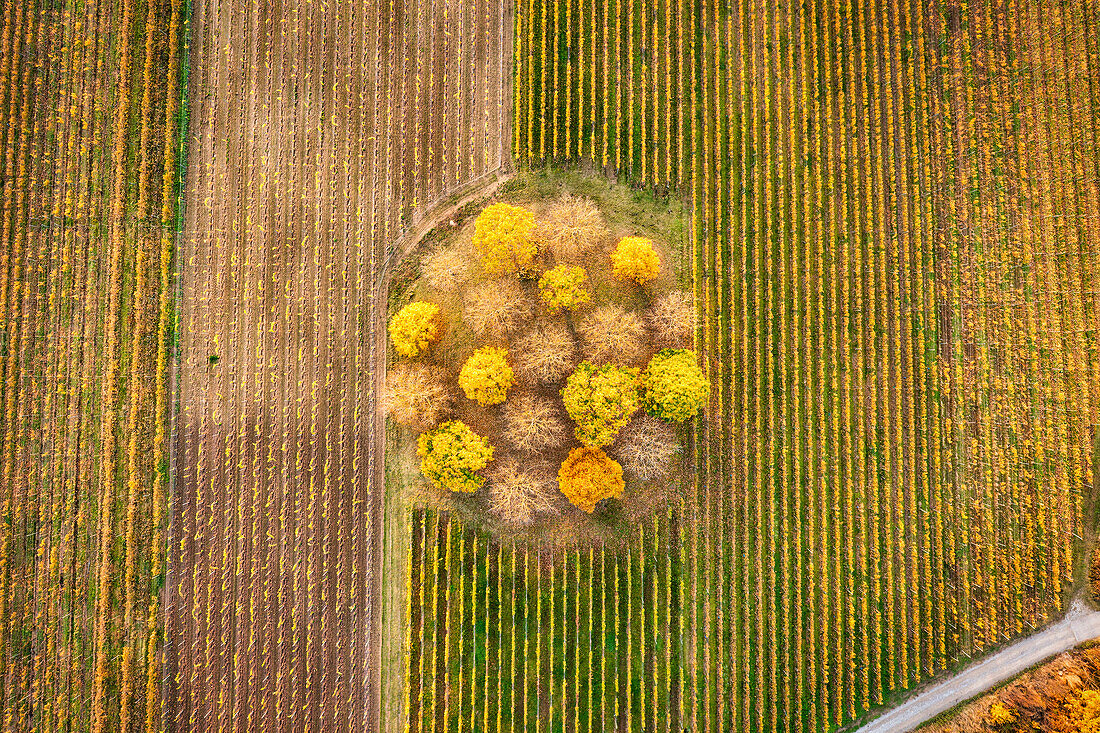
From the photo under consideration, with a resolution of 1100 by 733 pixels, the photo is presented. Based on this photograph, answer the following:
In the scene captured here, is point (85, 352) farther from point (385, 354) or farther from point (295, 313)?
point (385, 354)

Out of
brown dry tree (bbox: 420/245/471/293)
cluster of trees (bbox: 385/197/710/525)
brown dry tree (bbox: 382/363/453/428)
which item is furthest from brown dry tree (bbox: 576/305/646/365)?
brown dry tree (bbox: 382/363/453/428)

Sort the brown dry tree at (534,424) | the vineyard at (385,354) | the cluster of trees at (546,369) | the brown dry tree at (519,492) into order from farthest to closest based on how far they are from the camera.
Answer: the vineyard at (385,354) < the brown dry tree at (519,492) < the brown dry tree at (534,424) < the cluster of trees at (546,369)

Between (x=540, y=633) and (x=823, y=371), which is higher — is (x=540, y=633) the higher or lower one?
the lower one

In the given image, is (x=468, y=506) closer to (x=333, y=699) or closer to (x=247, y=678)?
(x=333, y=699)

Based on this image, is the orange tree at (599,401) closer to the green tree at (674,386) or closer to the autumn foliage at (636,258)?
the green tree at (674,386)

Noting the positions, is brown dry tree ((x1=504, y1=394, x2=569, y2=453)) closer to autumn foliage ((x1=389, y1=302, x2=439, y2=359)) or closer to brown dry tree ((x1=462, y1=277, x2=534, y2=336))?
brown dry tree ((x1=462, y1=277, x2=534, y2=336))

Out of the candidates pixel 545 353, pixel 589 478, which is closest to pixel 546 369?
pixel 545 353

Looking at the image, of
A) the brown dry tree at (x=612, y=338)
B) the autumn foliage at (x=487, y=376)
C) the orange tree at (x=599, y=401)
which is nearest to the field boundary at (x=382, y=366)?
the autumn foliage at (x=487, y=376)
